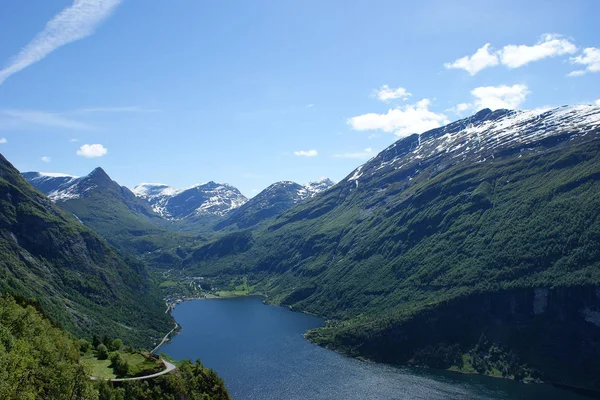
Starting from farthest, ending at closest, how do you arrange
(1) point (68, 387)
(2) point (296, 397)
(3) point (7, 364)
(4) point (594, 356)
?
(4) point (594, 356) < (2) point (296, 397) < (1) point (68, 387) < (3) point (7, 364)

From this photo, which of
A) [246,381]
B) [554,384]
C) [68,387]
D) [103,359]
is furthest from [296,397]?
[68,387]

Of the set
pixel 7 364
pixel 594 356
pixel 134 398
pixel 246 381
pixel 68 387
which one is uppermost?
pixel 7 364

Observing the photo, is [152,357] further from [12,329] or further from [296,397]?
[296,397]

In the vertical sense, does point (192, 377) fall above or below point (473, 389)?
above

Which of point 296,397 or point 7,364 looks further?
point 296,397

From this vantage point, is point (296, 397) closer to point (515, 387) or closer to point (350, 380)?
point (350, 380)

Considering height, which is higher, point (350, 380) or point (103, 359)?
point (103, 359)

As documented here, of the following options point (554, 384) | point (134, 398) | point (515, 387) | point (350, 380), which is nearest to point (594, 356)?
point (554, 384)

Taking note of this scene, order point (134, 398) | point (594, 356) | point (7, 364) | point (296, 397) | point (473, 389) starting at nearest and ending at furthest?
point (7, 364) → point (134, 398) → point (296, 397) → point (473, 389) → point (594, 356)

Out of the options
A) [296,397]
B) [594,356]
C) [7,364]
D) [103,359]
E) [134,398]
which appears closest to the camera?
[7,364]
